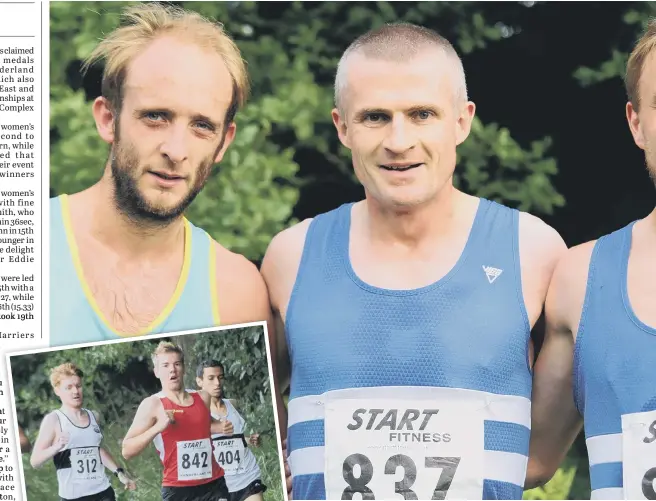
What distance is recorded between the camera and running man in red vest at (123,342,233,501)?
4.86m

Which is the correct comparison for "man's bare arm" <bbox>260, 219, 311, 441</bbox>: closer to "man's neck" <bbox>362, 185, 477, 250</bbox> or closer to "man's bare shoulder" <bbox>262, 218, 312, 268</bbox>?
"man's bare shoulder" <bbox>262, 218, 312, 268</bbox>

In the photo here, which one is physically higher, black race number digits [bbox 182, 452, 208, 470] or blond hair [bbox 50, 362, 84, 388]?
blond hair [bbox 50, 362, 84, 388]

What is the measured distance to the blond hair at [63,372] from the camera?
4.95 metres

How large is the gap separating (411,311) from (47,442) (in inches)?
57.8

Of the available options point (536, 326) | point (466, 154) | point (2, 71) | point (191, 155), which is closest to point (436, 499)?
point (536, 326)

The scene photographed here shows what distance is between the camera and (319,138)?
6.32 metres

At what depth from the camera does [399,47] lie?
4.91m

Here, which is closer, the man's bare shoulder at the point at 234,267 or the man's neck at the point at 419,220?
the man's neck at the point at 419,220

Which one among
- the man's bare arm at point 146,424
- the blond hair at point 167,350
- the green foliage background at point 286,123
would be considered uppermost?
the green foliage background at point 286,123

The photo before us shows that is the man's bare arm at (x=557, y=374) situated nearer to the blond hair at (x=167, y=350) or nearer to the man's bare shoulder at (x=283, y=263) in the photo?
the man's bare shoulder at (x=283, y=263)

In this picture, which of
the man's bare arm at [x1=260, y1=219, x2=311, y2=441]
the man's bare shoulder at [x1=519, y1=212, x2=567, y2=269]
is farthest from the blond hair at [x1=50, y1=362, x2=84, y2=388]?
the man's bare shoulder at [x1=519, y1=212, x2=567, y2=269]

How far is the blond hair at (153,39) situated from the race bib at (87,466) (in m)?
1.35

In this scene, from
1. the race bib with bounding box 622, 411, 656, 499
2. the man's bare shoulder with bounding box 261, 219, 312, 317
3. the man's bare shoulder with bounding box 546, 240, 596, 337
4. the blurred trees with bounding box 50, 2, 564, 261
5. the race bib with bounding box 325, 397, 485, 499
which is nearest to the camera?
the race bib with bounding box 622, 411, 656, 499

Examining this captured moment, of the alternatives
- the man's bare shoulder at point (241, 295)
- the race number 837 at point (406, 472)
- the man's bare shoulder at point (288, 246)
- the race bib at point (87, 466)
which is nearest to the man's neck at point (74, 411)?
the race bib at point (87, 466)
